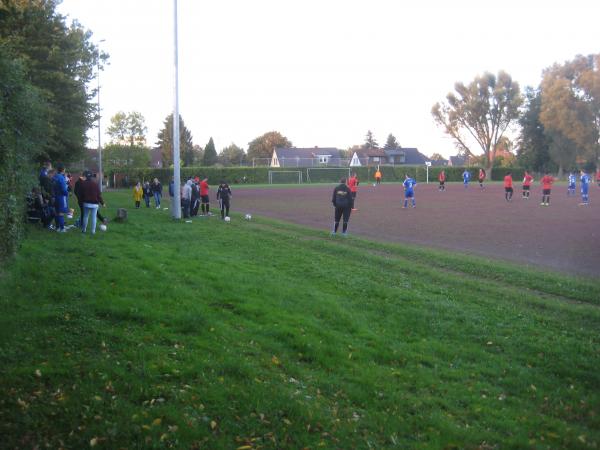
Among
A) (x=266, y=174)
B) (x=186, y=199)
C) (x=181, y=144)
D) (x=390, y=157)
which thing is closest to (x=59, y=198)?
(x=186, y=199)

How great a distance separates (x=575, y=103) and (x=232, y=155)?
7775 centimetres

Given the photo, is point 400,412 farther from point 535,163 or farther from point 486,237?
point 535,163

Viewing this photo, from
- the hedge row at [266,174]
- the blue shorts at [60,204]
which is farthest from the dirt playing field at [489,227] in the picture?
the hedge row at [266,174]

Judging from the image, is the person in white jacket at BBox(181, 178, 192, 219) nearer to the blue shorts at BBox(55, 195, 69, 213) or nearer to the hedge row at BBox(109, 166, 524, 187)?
the blue shorts at BBox(55, 195, 69, 213)

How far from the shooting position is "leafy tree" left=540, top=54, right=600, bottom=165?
66812mm

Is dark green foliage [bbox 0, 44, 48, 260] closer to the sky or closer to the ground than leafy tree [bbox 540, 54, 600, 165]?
closer to the ground

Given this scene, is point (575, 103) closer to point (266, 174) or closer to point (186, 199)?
point (266, 174)

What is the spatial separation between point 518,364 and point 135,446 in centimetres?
447

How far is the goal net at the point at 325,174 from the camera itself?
7150 centimetres

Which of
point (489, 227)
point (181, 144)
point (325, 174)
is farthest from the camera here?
point (181, 144)

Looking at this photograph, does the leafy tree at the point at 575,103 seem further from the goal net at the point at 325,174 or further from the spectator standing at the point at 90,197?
the spectator standing at the point at 90,197

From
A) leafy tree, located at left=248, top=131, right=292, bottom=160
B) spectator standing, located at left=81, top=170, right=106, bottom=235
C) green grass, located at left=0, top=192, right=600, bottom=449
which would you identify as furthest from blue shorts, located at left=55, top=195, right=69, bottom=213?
leafy tree, located at left=248, top=131, right=292, bottom=160

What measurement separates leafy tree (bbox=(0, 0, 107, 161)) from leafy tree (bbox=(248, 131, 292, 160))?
291ft

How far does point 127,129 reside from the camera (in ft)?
289
